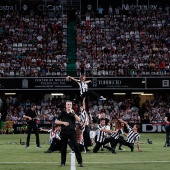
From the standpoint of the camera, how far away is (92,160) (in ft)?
70.5

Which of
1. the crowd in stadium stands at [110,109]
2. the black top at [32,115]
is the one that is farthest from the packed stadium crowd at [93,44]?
the black top at [32,115]

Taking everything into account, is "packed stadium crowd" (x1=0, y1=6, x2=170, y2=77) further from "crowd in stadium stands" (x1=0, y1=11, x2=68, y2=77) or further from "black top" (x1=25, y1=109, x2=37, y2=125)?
"black top" (x1=25, y1=109, x2=37, y2=125)

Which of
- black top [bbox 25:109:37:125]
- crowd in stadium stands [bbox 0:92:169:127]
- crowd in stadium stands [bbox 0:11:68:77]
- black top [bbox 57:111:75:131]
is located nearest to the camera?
black top [bbox 57:111:75:131]

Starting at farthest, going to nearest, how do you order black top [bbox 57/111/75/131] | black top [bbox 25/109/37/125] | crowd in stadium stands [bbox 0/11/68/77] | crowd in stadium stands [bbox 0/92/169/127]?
crowd in stadium stands [bbox 0/11/68/77], crowd in stadium stands [bbox 0/92/169/127], black top [bbox 25/109/37/125], black top [bbox 57/111/75/131]

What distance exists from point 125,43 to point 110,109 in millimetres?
6340

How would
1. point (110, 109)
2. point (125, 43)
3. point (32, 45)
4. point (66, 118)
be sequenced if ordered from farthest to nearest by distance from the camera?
point (125, 43) < point (32, 45) < point (110, 109) < point (66, 118)

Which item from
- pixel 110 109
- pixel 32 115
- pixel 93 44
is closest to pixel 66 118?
pixel 32 115

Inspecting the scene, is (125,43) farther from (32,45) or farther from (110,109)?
(32,45)

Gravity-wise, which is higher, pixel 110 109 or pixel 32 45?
pixel 32 45

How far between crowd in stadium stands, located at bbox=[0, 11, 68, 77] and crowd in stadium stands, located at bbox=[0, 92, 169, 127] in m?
3.27

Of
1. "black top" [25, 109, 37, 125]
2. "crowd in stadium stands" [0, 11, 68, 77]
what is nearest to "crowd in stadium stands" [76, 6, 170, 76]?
"crowd in stadium stands" [0, 11, 68, 77]

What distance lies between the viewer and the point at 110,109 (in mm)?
52531

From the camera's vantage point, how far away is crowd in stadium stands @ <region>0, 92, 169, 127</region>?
51.0m

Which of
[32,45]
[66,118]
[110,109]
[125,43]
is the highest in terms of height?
[125,43]
